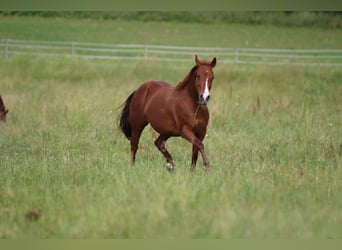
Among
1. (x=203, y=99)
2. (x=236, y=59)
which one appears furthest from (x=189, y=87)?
(x=236, y=59)

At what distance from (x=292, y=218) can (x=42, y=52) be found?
10996 millimetres

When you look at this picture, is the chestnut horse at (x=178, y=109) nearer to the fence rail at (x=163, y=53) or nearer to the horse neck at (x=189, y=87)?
the horse neck at (x=189, y=87)

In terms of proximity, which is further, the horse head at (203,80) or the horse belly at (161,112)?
the horse belly at (161,112)

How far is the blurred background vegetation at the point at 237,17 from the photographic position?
9.43m

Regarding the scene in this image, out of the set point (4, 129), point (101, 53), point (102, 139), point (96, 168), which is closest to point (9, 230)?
point (96, 168)

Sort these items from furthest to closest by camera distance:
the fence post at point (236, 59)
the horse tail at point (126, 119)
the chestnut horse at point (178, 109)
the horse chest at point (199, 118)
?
the fence post at point (236, 59) < the horse tail at point (126, 119) < the horse chest at point (199, 118) < the chestnut horse at point (178, 109)

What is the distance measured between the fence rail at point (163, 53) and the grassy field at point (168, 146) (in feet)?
0.83

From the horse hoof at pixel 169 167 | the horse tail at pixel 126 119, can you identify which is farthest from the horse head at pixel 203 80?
the horse tail at pixel 126 119

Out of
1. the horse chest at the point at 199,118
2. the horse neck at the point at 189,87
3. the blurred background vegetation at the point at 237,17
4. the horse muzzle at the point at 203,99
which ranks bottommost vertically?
the horse chest at the point at 199,118

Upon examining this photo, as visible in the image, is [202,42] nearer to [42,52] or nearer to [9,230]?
[42,52]

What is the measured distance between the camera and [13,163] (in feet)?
25.1

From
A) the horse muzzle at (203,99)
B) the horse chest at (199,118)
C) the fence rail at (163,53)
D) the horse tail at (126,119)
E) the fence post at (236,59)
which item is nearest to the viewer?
the horse muzzle at (203,99)

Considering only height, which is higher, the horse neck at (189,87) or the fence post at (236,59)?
the fence post at (236,59)

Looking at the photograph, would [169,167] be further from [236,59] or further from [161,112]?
[236,59]
